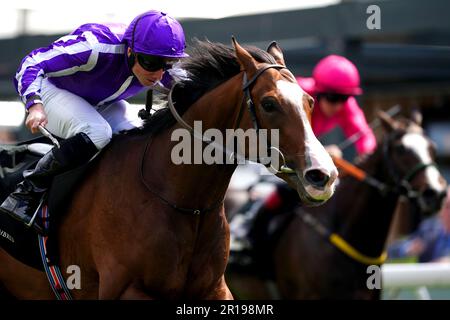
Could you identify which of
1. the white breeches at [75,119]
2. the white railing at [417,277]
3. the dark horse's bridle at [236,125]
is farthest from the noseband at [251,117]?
the white railing at [417,277]

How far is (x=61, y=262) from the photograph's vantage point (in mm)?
3957

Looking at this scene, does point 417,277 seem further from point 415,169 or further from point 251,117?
point 251,117

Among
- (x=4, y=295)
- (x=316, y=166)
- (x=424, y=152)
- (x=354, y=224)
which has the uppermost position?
(x=316, y=166)

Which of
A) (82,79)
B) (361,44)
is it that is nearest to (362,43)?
(361,44)

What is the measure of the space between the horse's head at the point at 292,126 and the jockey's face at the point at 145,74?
430 mm

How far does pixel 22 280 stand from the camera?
4160mm

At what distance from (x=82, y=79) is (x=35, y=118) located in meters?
0.38

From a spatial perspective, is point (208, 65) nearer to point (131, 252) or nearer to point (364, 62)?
point (131, 252)

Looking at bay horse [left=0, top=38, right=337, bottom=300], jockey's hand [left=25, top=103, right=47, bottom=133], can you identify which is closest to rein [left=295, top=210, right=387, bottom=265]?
bay horse [left=0, top=38, right=337, bottom=300]

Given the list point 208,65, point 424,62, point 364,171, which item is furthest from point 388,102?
point 208,65

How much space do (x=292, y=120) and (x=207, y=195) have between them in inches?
→ 22.0

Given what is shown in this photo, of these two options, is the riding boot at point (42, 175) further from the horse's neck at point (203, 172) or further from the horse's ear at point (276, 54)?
the horse's ear at point (276, 54)

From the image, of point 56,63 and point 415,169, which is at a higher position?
point 56,63
